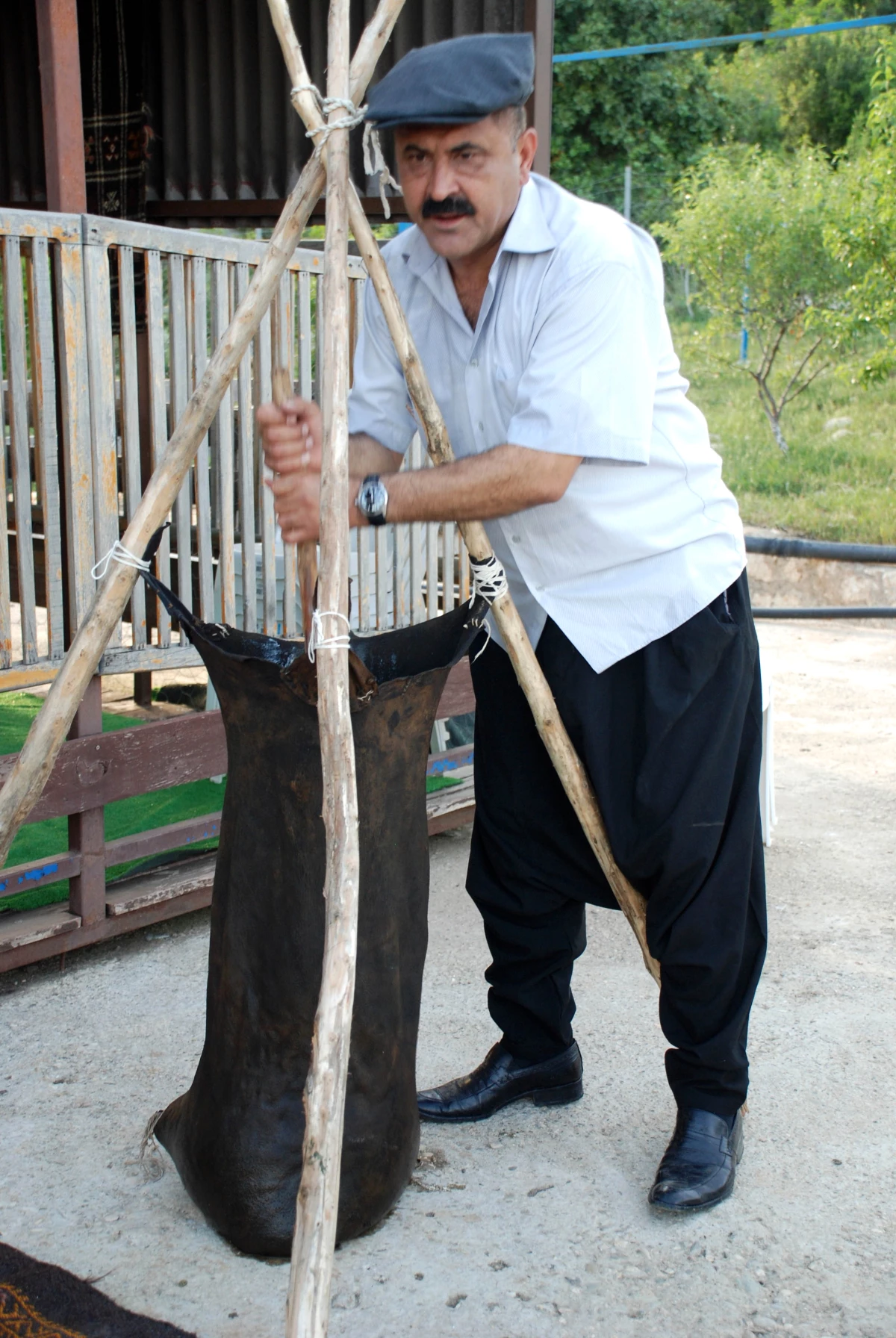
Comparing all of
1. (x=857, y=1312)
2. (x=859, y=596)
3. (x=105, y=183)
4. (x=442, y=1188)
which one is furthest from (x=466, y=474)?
(x=859, y=596)

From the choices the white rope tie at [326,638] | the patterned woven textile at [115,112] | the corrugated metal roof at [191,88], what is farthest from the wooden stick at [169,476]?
the patterned woven textile at [115,112]

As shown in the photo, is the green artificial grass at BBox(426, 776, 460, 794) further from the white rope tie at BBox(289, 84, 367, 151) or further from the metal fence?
the white rope tie at BBox(289, 84, 367, 151)

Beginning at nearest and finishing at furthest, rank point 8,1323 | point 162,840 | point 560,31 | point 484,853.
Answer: point 8,1323
point 484,853
point 162,840
point 560,31

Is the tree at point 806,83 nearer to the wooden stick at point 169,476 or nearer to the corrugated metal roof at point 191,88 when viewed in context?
the corrugated metal roof at point 191,88

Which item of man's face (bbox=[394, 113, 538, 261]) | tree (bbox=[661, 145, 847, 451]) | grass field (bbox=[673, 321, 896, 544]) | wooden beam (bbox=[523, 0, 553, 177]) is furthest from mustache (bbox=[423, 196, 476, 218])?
tree (bbox=[661, 145, 847, 451])

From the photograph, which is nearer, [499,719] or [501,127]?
[501,127]

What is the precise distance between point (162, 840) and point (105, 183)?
313 cm

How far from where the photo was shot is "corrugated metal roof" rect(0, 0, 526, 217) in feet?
15.8

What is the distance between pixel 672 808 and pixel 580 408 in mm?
746

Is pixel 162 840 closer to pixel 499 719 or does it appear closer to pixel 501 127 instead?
pixel 499 719

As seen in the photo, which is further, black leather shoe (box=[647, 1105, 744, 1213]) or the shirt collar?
black leather shoe (box=[647, 1105, 744, 1213])

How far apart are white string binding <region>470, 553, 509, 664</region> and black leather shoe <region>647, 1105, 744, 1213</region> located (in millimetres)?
1067

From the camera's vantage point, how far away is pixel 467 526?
6.98ft

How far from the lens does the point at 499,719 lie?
246 centimetres
